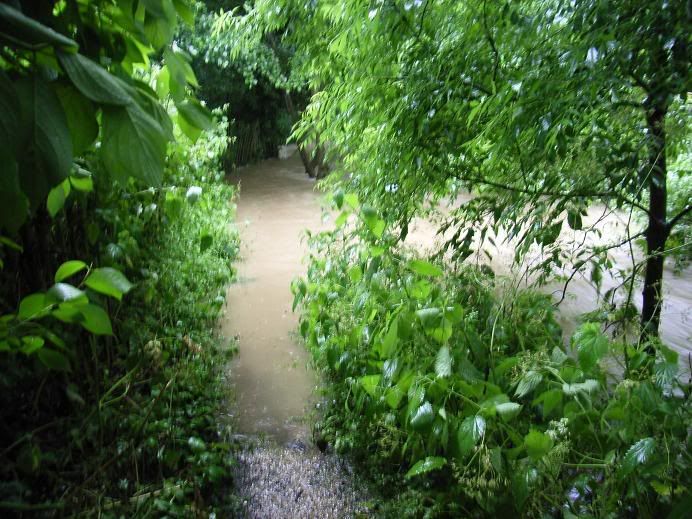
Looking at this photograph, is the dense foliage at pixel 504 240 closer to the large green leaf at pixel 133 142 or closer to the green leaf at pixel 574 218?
the green leaf at pixel 574 218

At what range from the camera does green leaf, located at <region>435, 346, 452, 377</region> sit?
182cm

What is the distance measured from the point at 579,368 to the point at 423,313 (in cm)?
56

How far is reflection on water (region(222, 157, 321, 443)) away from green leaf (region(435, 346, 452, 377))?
3.86 ft

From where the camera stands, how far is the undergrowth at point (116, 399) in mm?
1677

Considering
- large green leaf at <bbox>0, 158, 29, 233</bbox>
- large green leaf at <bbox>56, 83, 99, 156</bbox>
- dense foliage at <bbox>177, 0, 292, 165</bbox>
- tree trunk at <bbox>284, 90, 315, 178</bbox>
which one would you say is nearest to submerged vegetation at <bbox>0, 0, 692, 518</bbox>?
large green leaf at <bbox>56, 83, 99, 156</bbox>

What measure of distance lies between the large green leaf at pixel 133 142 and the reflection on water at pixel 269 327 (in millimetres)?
2390

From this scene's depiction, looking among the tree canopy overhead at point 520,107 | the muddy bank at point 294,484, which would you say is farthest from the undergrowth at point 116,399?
the tree canopy overhead at point 520,107

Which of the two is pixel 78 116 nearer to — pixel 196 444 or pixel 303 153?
pixel 196 444

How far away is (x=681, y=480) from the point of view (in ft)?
4.64

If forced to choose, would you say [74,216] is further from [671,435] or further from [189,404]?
[671,435]

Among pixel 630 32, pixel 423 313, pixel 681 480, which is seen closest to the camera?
pixel 681 480

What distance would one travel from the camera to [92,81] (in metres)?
0.50

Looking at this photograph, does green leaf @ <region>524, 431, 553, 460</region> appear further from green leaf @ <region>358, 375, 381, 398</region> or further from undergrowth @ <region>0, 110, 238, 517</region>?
undergrowth @ <region>0, 110, 238, 517</region>

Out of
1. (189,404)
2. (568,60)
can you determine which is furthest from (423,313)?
(189,404)
